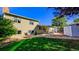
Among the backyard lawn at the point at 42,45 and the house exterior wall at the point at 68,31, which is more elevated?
the house exterior wall at the point at 68,31

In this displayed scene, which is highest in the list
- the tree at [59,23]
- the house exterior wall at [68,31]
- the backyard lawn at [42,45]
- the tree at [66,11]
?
the tree at [66,11]

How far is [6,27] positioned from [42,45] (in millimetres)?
635

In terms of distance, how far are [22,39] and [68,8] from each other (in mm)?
886

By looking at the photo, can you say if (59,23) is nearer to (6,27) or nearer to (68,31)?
(68,31)

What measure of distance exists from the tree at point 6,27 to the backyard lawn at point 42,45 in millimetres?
186

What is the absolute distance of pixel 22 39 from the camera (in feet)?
12.4

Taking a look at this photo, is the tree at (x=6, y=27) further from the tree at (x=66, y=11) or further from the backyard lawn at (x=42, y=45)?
the tree at (x=66, y=11)

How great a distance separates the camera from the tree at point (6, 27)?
3727mm

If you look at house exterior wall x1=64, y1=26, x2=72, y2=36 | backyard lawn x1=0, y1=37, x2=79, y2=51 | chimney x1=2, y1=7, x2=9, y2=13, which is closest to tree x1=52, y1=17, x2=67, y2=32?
house exterior wall x1=64, y1=26, x2=72, y2=36

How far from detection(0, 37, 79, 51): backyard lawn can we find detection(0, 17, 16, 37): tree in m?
0.19

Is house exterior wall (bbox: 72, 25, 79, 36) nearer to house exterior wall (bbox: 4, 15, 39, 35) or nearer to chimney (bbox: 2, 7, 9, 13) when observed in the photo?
house exterior wall (bbox: 4, 15, 39, 35)

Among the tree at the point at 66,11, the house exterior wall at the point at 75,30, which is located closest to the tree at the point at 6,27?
the tree at the point at 66,11

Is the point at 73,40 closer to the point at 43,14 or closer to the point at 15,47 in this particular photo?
the point at 43,14

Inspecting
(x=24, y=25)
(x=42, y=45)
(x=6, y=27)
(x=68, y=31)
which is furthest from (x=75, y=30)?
(x=6, y=27)
